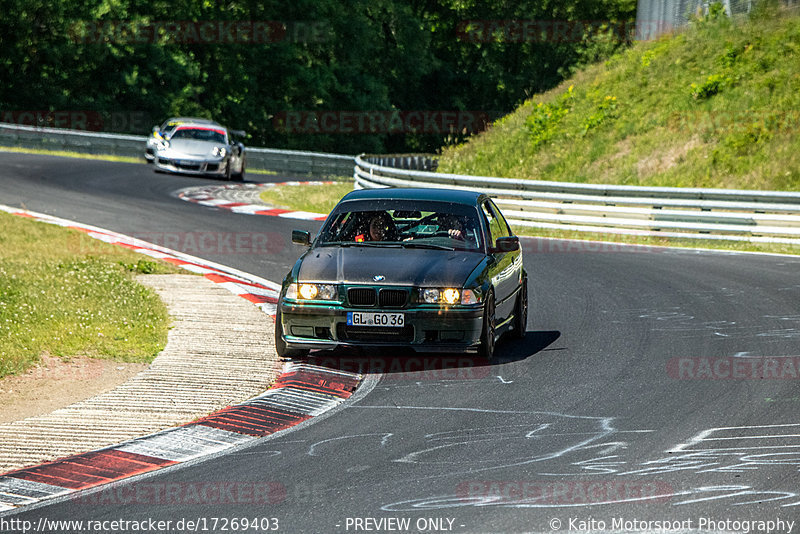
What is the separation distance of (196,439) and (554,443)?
Result: 2277 mm

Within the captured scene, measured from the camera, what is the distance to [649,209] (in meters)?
20.9

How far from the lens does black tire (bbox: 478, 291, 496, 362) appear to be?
9.56 meters

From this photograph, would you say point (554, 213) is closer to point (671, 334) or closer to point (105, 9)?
point (671, 334)

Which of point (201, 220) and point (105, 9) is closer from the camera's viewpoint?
point (201, 220)

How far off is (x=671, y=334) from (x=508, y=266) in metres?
1.77

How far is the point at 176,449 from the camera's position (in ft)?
23.0

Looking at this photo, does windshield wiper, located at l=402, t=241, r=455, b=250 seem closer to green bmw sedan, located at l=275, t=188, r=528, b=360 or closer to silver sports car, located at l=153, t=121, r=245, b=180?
green bmw sedan, located at l=275, t=188, r=528, b=360

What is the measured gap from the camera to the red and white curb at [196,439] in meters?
6.21

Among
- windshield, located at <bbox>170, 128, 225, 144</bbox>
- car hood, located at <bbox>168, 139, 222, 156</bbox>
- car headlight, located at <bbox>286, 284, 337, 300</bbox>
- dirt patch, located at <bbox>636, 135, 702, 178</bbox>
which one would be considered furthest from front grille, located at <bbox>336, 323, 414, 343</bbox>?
windshield, located at <bbox>170, 128, 225, 144</bbox>

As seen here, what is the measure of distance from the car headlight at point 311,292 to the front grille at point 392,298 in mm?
407

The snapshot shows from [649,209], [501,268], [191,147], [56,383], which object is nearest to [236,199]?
[191,147]

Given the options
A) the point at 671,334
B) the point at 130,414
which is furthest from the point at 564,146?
the point at 130,414

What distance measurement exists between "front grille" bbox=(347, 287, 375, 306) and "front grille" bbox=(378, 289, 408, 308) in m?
0.07

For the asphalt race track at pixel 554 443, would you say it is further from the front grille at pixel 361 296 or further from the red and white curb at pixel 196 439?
the front grille at pixel 361 296
